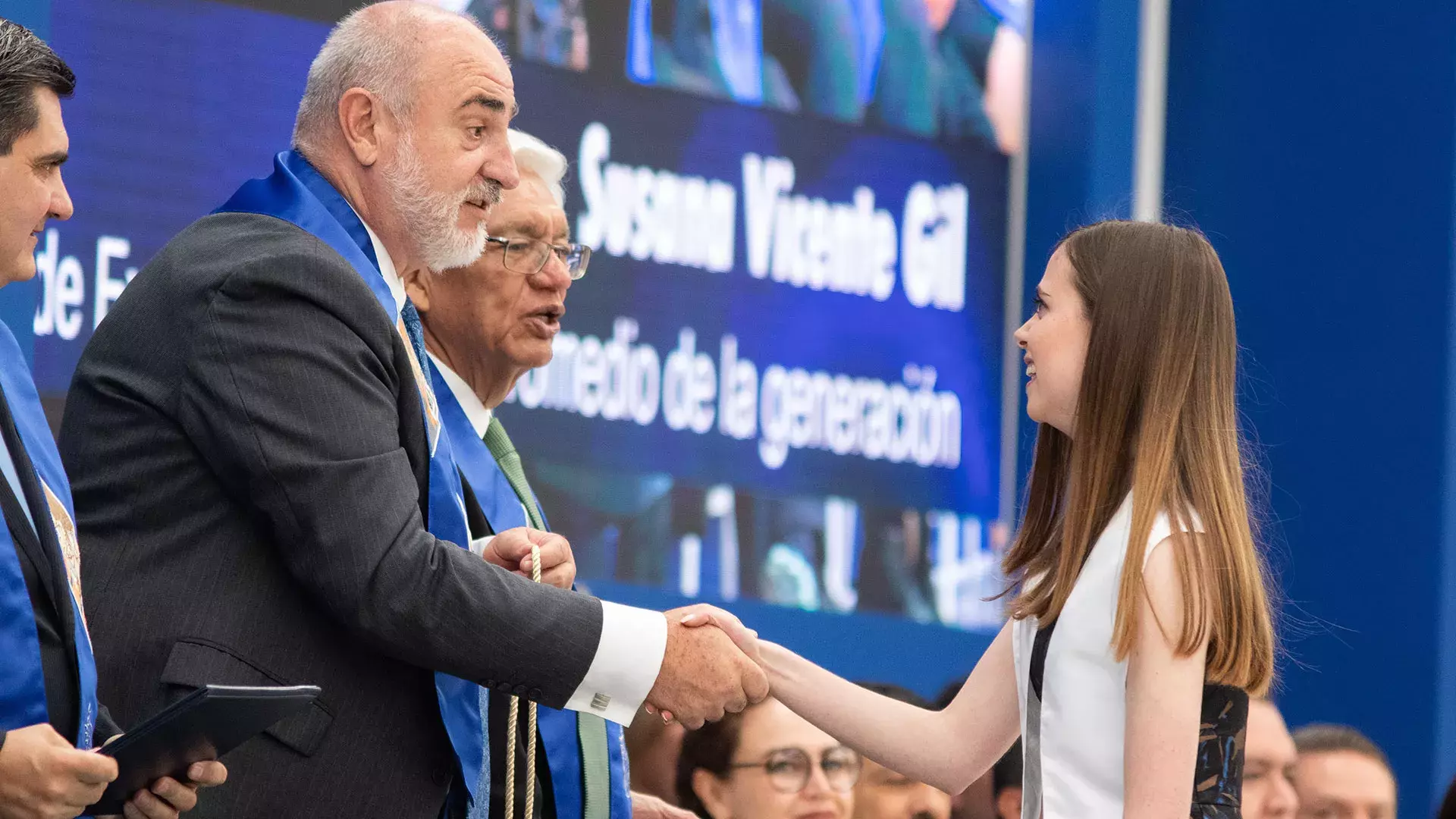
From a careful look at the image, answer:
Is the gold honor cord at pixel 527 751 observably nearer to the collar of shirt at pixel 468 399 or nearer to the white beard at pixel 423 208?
the white beard at pixel 423 208

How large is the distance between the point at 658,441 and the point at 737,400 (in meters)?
0.29

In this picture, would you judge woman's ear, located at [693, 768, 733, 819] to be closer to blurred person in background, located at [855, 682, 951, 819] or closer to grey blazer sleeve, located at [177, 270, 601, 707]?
Answer: blurred person in background, located at [855, 682, 951, 819]

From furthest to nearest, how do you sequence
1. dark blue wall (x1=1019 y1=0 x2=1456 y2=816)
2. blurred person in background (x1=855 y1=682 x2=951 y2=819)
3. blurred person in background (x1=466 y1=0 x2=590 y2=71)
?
dark blue wall (x1=1019 y1=0 x2=1456 y2=816) → blurred person in background (x1=466 y1=0 x2=590 y2=71) → blurred person in background (x1=855 y1=682 x2=951 y2=819)

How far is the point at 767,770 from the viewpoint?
357 cm

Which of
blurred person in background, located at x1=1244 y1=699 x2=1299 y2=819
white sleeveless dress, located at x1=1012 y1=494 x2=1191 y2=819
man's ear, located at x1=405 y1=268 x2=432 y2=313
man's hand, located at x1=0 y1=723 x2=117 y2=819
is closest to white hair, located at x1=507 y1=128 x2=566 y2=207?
man's ear, located at x1=405 y1=268 x2=432 y2=313

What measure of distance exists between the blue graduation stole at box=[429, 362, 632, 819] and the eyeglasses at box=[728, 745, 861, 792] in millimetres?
810

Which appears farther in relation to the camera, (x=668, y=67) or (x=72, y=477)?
(x=668, y=67)

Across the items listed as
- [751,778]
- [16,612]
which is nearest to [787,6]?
[751,778]

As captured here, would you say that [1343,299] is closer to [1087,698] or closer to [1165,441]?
[1165,441]

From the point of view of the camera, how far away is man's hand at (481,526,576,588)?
2.44 metres

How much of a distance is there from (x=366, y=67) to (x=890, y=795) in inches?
78.0

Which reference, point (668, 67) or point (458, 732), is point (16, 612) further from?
point (668, 67)

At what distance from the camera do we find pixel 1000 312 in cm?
565

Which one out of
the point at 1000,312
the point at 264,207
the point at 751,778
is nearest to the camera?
the point at 264,207
